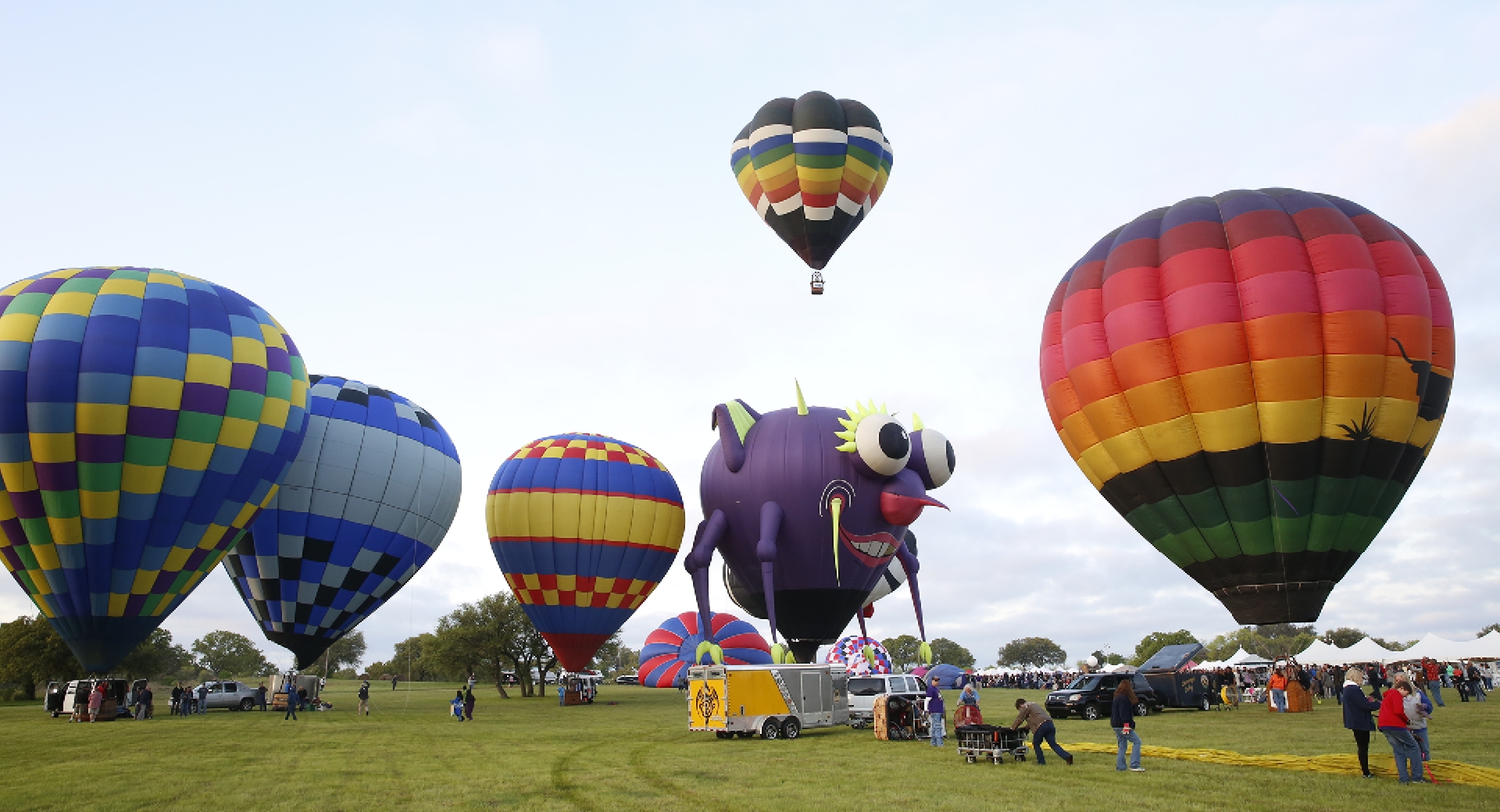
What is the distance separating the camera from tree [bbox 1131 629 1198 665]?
294 feet

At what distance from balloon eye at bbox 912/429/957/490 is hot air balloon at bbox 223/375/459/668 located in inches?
564

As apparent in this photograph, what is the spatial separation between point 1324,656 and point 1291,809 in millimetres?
36527

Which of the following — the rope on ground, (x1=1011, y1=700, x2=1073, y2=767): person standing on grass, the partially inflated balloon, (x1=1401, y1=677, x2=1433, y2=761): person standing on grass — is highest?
the partially inflated balloon

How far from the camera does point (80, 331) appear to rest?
64.8ft

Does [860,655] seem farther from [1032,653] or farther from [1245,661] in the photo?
[1032,653]

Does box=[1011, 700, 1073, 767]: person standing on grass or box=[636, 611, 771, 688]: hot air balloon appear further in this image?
box=[636, 611, 771, 688]: hot air balloon

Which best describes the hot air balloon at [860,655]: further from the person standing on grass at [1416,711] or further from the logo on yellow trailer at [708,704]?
the person standing on grass at [1416,711]

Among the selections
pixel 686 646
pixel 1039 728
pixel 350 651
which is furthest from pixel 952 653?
pixel 1039 728

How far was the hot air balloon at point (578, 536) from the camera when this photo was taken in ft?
93.8

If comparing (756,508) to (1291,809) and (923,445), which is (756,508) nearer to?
(923,445)

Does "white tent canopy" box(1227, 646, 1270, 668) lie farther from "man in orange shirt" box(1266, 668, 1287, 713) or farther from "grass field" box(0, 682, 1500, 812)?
"grass field" box(0, 682, 1500, 812)

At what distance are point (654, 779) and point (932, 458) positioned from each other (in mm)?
15394

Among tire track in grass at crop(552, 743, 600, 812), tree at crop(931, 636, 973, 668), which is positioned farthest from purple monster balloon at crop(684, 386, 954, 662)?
tree at crop(931, 636, 973, 668)

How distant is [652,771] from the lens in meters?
12.0
